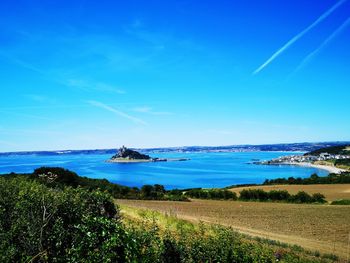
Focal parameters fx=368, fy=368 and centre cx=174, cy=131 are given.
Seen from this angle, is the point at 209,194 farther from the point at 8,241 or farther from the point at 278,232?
the point at 8,241

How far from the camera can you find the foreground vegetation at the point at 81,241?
800cm

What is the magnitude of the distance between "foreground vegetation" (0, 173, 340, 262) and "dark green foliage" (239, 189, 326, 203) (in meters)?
50.7

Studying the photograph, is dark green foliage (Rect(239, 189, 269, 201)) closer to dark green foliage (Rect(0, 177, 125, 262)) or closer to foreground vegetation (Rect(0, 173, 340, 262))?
dark green foliage (Rect(0, 177, 125, 262))

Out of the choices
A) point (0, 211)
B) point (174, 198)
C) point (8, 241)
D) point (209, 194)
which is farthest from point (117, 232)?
point (209, 194)

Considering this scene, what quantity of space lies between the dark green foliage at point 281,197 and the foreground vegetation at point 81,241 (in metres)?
50.7

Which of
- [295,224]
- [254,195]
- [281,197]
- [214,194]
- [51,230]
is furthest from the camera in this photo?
[214,194]

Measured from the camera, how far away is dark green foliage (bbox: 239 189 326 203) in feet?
189

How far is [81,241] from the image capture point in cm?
809

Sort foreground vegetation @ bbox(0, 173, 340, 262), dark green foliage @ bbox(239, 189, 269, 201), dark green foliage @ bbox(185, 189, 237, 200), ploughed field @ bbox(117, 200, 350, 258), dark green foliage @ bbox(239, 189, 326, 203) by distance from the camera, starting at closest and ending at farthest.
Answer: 1. foreground vegetation @ bbox(0, 173, 340, 262)
2. ploughed field @ bbox(117, 200, 350, 258)
3. dark green foliage @ bbox(239, 189, 326, 203)
4. dark green foliage @ bbox(239, 189, 269, 201)
5. dark green foliage @ bbox(185, 189, 237, 200)

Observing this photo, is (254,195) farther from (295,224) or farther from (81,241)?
(81,241)

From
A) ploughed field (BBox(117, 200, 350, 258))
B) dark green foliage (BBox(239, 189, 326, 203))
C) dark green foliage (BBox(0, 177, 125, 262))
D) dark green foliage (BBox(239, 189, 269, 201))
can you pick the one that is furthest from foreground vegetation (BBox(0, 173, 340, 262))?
dark green foliage (BBox(239, 189, 269, 201))

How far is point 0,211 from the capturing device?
10.7 metres

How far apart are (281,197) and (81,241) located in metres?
55.5

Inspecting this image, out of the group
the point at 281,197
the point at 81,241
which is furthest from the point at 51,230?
the point at 281,197
